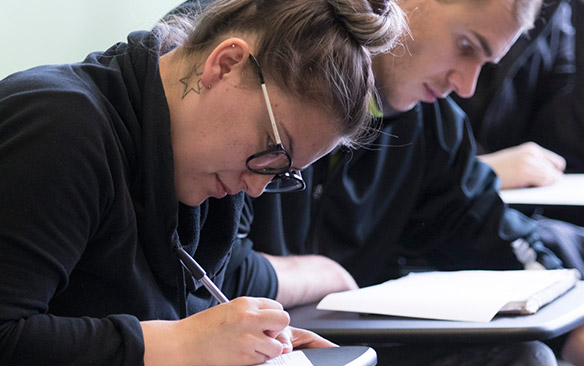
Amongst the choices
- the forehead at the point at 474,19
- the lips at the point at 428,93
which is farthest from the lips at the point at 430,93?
the forehead at the point at 474,19

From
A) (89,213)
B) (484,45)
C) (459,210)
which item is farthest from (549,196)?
(89,213)

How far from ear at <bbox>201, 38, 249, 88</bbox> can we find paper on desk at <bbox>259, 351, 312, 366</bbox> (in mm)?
360

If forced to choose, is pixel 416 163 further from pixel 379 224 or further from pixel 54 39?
A: pixel 54 39

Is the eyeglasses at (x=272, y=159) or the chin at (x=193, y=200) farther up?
the eyeglasses at (x=272, y=159)

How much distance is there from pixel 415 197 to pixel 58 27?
3.07 ft

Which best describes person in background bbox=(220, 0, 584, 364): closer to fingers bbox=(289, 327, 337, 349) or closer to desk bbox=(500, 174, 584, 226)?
desk bbox=(500, 174, 584, 226)

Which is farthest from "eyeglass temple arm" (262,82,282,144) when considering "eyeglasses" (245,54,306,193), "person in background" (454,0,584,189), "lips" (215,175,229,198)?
"person in background" (454,0,584,189)

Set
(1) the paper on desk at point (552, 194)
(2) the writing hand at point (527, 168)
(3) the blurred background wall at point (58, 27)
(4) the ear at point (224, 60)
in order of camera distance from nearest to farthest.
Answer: (4) the ear at point (224, 60)
(3) the blurred background wall at point (58, 27)
(1) the paper on desk at point (552, 194)
(2) the writing hand at point (527, 168)

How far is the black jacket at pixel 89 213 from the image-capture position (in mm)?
798

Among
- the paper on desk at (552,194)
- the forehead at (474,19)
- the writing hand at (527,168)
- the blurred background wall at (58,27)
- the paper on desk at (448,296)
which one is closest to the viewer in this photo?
the paper on desk at (448,296)

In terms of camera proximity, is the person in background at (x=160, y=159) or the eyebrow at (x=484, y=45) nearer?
the person in background at (x=160, y=159)

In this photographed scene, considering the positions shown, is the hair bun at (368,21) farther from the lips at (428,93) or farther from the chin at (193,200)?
the lips at (428,93)

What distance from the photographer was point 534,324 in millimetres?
1009

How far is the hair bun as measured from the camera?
96 centimetres
